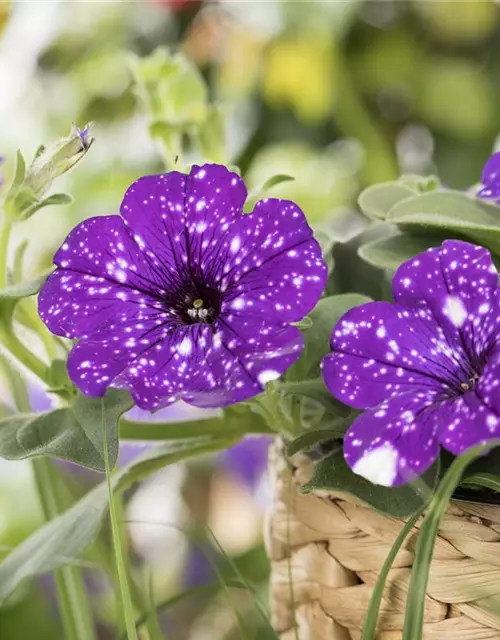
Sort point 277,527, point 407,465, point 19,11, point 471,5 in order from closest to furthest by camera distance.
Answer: point 407,465
point 277,527
point 19,11
point 471,5

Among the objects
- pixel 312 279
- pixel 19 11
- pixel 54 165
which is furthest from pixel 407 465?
pixel 19 11

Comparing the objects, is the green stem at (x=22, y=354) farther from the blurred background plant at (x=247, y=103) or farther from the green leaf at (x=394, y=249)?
the blurred background plant at (x=247, y=103)

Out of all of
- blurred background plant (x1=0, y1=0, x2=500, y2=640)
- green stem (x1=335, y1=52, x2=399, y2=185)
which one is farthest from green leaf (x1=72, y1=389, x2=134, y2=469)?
green stem (x1=335, y1=52, x2=399, y2=185)

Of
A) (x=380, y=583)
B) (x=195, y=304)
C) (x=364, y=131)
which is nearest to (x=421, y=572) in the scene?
(x=380, y=583)

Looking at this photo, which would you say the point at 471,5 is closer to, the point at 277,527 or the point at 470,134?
the point at 470,134

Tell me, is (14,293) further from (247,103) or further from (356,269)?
(247,103)
